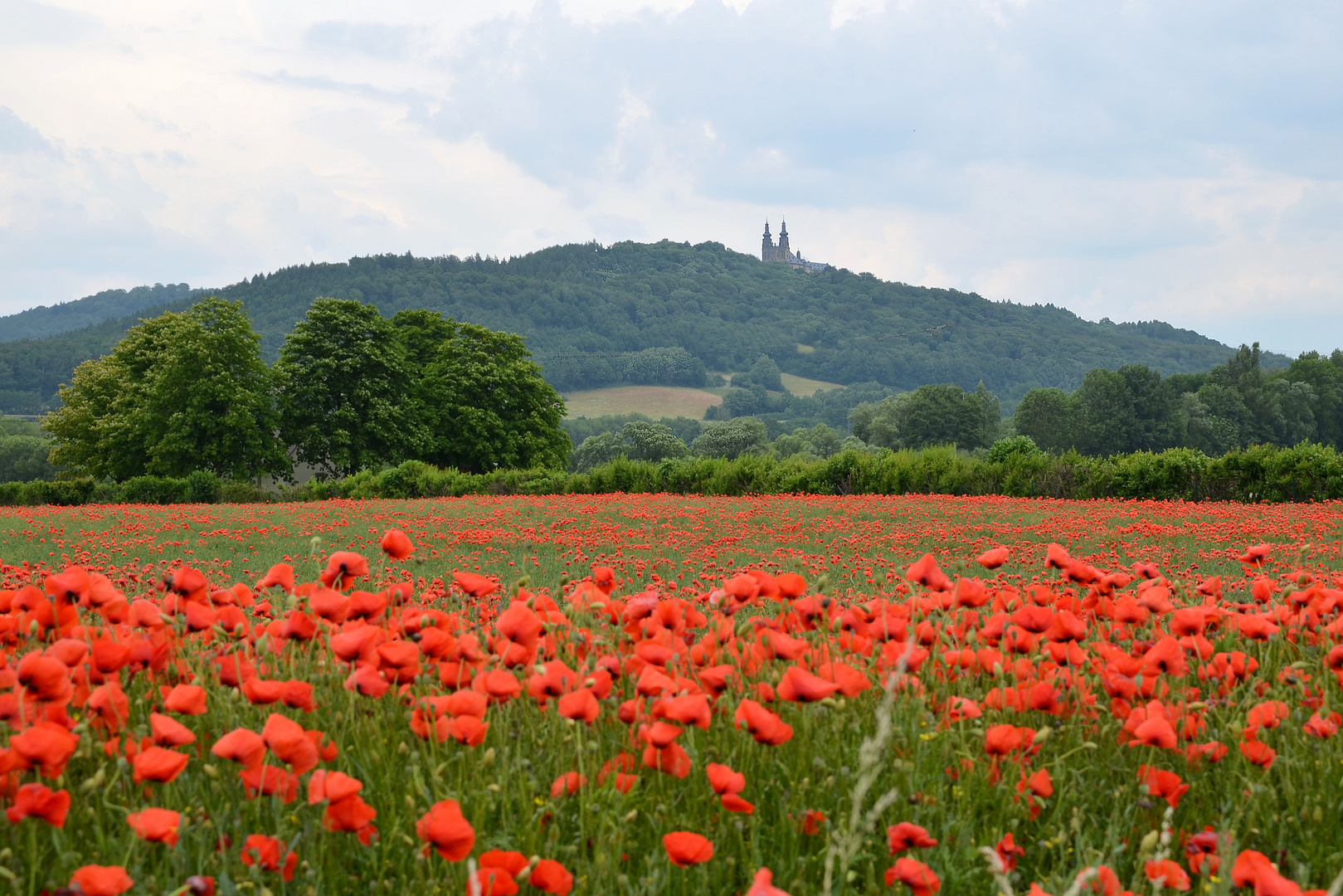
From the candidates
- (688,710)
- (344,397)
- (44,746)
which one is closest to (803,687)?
(688,710)

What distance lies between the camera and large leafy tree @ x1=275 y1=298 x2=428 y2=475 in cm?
3981

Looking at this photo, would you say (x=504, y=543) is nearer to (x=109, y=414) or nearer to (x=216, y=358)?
(x=216, y=358)

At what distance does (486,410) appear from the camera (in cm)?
4303

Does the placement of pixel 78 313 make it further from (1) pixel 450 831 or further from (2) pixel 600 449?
(1) pixel 450 831

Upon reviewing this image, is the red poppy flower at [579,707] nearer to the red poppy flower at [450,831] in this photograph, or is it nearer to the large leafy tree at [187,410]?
the red poppy flower at [450,831]

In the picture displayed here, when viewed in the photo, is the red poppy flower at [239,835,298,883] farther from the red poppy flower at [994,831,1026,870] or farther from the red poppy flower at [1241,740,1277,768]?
the red poppy flower at [1241,740,1277,768]

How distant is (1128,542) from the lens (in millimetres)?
11922

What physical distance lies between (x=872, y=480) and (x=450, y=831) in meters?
23.7

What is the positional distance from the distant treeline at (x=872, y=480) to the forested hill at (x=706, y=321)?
69343mm

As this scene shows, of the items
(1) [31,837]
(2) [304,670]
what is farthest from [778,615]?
(1) [31,837]

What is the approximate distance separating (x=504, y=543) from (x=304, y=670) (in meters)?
9.90

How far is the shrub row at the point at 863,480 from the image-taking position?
793 inches

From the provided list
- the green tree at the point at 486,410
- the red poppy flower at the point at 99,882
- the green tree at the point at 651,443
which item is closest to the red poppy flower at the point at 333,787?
the red poppy flower at the point at 99,882

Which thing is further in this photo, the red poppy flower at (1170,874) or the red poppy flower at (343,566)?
the red poppy flower at (343,566)
